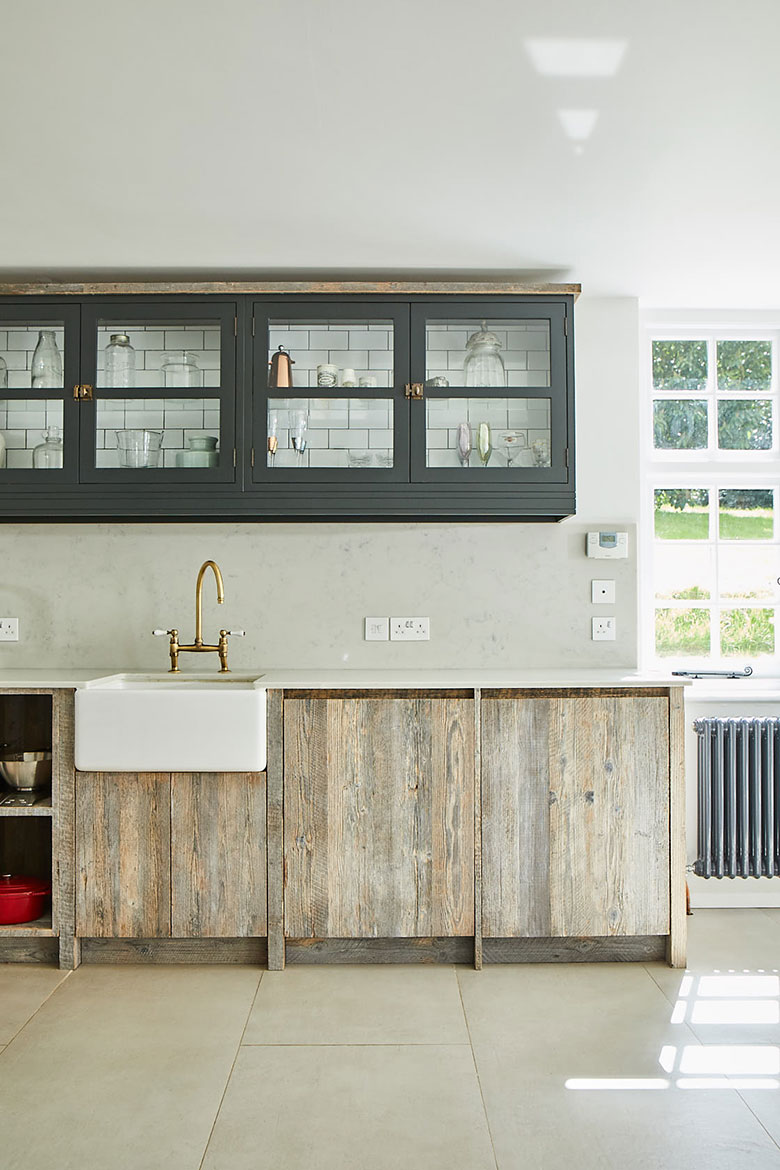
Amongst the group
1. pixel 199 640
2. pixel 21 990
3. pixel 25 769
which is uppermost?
pixel 199 640

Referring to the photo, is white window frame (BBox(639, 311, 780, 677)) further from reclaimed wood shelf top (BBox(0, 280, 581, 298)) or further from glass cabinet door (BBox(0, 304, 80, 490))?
glass cabinet door (BBox(0, 304, 80, 490))

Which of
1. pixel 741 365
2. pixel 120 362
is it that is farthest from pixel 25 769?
pixel 741 365

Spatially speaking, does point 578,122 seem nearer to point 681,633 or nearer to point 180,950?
point 681,633

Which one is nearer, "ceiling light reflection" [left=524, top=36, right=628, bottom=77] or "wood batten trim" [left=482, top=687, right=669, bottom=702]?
"ceiling light reflection" [left=524, top=36, right=628, bottom=77]

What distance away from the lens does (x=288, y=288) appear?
122 inches

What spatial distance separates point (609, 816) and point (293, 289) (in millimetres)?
2033

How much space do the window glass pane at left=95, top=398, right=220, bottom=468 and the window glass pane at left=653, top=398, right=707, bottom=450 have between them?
180 cm

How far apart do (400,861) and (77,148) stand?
86.4 inches

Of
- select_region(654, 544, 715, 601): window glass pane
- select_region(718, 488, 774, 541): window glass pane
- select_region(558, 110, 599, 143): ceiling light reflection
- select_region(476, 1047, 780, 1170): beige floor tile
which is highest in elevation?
select_region(558, 110, 599, 143): ceiling light reflection

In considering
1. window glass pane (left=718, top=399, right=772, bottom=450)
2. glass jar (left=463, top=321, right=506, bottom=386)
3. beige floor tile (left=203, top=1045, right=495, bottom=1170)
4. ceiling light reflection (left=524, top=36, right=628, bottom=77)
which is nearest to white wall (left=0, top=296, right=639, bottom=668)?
glass jar (left=463, top=321, right=506, bottom=386)

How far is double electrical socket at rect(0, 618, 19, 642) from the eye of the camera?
11.2 feet

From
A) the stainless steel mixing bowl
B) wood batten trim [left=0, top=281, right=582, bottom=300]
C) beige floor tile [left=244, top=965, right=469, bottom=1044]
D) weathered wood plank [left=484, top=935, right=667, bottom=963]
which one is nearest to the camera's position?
beige floor tile [left=244, top=965, right=469, bottom=1044]

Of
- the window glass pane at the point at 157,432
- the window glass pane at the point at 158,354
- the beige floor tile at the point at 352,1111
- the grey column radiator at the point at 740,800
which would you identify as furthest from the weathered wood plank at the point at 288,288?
the beige floor tile at the point at 352,1111

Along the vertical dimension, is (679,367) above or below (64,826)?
above
